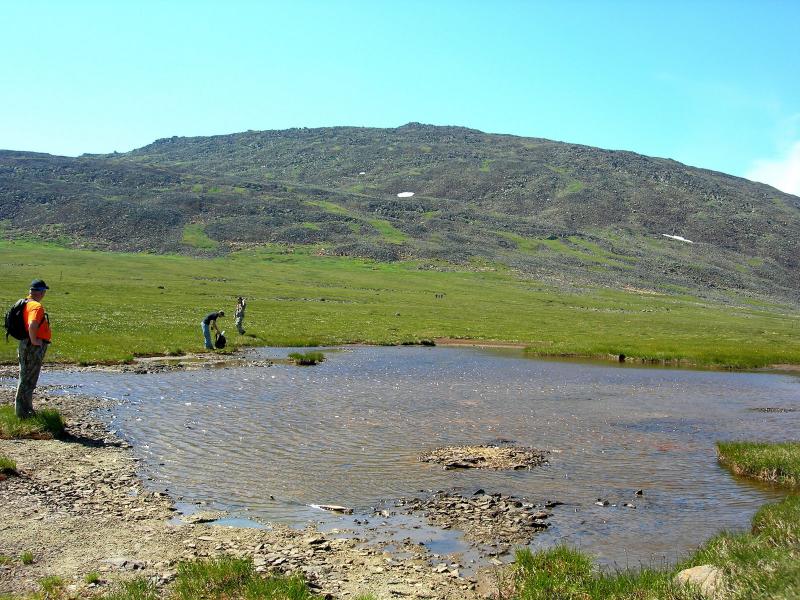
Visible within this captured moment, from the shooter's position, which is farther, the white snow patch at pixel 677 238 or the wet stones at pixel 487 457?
the white snow patch at pixel 677 238

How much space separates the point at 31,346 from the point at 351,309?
166 feet

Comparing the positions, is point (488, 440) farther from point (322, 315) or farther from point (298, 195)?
point (298, 195)

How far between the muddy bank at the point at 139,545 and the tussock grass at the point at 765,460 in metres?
10.4

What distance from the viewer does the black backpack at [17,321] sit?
17750mm

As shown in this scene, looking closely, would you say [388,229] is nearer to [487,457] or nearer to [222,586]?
[487,457]

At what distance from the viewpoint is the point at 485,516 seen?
44.5ft

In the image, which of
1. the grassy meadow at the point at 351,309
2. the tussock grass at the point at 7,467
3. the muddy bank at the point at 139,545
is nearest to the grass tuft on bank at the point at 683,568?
the muddy bank at the point at 139,545

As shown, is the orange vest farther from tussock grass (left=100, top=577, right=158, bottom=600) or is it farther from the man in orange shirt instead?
tussock grass (left=100, top=577, right=158, bottom=600)

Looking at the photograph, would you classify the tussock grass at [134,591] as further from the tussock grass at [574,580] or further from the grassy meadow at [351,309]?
the grassy meadow at [351,309]

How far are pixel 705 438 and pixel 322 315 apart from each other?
43.0m

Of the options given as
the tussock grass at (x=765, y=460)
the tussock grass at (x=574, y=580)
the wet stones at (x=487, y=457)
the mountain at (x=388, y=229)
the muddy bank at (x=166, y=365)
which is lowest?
the muddy bank at (x=166, y=365)

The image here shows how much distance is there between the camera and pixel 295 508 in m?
13.9

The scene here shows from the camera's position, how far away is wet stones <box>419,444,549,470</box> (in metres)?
17.6

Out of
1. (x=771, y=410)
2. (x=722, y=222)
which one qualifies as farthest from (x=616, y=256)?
(x=771, y=410)
